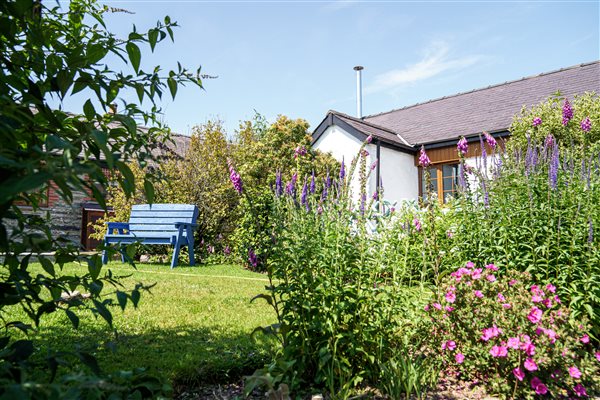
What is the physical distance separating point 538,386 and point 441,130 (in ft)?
38.2

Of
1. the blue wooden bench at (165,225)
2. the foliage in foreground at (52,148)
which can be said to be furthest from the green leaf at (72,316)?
the blue wooden bench at (165,225)

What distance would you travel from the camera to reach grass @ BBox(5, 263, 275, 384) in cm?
241

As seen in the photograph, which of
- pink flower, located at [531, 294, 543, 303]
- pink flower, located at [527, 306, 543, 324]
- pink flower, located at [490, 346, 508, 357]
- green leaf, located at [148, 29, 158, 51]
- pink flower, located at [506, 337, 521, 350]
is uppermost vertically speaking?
green leaf, located at [148, 29, 158, 51]

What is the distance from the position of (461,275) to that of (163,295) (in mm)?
3249

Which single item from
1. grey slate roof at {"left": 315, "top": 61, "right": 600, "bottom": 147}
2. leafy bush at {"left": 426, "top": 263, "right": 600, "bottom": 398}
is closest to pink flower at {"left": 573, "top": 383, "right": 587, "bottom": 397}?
leafy bush at {"left": 426, "top": 263, "right": 600, "bottom": 398}

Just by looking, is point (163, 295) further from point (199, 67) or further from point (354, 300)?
point (199, 67)

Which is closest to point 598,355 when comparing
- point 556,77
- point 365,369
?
point 365,369

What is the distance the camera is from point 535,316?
231cm

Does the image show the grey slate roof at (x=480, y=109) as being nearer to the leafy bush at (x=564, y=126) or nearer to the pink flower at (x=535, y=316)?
the leafy bush at (x=564, y=126)

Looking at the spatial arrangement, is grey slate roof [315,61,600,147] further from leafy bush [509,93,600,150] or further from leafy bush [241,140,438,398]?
leafy bush [241,140,438,398]

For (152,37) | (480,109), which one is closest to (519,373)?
(152,37)

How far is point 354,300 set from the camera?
2320 mm

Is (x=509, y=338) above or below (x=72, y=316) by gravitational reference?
below

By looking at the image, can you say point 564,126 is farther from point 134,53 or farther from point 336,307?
point 134,53
